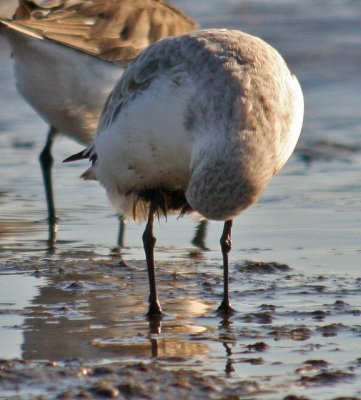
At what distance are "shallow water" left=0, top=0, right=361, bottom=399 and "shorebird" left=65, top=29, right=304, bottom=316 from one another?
267mm

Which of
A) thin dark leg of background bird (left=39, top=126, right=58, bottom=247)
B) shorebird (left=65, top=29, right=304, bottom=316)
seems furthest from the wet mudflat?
thin dark leg of background bird (left=39, top=126, right=58, bottom=247)

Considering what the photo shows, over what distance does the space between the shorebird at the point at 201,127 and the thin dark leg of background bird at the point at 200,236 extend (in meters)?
1.03

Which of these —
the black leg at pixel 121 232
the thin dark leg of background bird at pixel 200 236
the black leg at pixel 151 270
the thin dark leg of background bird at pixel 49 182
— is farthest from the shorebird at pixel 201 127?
the thin dark leg of background bird at pixel 49 182

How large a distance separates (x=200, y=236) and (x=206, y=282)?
111cm

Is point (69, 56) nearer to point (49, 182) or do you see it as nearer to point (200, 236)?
point (49, 182)

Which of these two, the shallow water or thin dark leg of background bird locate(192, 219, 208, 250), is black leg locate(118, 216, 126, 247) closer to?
the shallow water

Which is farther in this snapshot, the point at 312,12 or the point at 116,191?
the point at 312,12

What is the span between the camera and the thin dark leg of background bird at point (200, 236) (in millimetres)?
6219

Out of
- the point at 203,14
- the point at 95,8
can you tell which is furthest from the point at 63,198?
the point at 203,14

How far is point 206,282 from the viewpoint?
5312 millimetres

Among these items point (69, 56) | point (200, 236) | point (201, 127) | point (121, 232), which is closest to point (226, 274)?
point (201, 127)

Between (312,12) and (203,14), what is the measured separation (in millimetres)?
1625

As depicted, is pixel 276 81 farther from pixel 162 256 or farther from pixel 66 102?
pixel 66 102

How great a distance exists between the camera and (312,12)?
14859 millimetres
